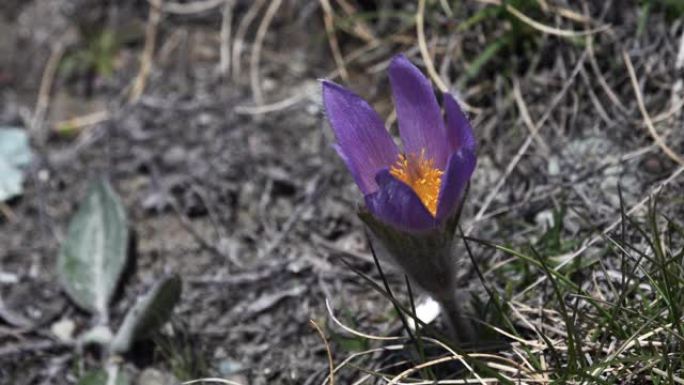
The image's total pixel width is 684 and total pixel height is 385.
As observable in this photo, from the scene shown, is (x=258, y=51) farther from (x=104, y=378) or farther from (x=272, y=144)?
(x=104, y=378)

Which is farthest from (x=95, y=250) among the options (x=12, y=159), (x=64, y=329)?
(x=12, y=159)

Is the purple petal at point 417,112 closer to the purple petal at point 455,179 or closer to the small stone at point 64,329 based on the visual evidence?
the purple petal at point 455,179

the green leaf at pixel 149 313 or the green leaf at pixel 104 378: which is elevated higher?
the green leaf at pixel 149 313

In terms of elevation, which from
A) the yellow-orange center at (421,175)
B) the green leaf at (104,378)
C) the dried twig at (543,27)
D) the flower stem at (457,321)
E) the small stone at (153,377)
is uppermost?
the dried twig at (543,27)

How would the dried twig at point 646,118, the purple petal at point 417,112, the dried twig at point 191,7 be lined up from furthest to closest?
the dried twig at point 191,7 < the dried twig at point 646,118 < the purple petal at point 417,112

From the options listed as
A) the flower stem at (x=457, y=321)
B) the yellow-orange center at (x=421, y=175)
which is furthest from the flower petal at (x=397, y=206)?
the flower stem at (x=457, y=321)

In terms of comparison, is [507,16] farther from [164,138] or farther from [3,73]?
[3,73]
